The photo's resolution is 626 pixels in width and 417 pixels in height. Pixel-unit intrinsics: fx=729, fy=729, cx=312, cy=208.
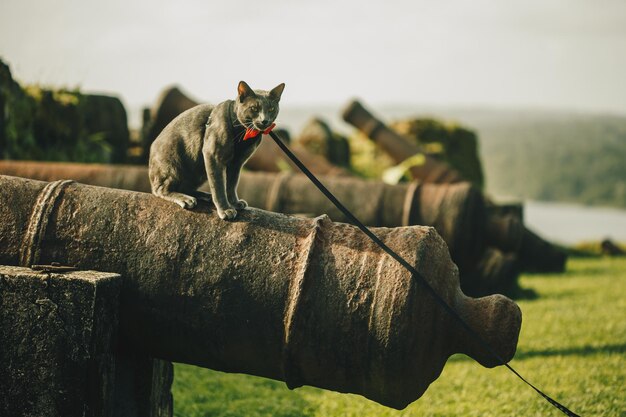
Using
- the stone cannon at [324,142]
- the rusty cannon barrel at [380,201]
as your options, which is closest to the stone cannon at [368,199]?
the rusty cannon barrel at [380,201]

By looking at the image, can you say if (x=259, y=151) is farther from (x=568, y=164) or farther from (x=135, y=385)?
(x=568, y=164)

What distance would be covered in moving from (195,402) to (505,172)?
3615 centimetres

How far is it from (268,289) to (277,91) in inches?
44.2

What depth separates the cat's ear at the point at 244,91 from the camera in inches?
154

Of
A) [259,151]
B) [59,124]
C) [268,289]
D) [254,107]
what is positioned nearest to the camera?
[268,289]

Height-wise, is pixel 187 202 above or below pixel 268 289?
above

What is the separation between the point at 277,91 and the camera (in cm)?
404

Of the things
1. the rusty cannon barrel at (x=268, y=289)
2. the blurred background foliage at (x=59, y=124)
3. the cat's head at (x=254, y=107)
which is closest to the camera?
the rusty cannon barrel at (x=268, y=289)

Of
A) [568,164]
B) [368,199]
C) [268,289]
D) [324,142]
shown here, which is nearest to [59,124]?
[368,199]

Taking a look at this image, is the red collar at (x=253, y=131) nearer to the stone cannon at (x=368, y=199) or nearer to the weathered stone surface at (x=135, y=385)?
the weathered stone surface at (x=135, y=385)

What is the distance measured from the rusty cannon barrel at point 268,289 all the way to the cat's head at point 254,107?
0.50 metres

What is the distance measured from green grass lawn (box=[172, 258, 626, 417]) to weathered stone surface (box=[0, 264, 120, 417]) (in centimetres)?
197

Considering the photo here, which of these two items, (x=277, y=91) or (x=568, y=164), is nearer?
(x=277, y=91)

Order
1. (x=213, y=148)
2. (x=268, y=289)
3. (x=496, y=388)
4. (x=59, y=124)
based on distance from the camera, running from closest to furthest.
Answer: (x=268, y=289)
(x=213, y=148)
(x=496, y=388)
(x=59, y=124)
